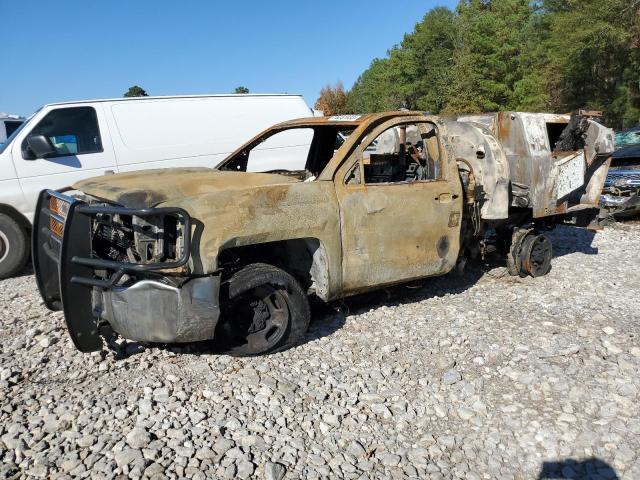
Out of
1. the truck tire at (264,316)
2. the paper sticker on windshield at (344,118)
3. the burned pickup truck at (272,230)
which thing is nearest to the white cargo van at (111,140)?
the burned pickup truck at (272,230)

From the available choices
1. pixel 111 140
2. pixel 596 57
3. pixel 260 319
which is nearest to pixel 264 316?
pixel 260 319

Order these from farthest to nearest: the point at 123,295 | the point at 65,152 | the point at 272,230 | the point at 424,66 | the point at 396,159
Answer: the point at 424,66 → the point at 65,152 → the point at 396,159 → the point at 272,230 → the point at 123,295

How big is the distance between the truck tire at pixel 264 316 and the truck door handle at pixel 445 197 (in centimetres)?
162

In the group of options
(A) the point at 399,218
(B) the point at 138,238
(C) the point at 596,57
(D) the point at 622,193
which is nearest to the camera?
(B) the point at 138,238

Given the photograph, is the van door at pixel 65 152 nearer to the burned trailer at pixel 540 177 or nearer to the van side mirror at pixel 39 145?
the van side mirror at pixel 39 145

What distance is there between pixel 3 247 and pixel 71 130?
5.46ft

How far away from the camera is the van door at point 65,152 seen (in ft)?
20.8

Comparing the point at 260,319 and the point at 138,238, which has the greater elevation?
the point at 138,238

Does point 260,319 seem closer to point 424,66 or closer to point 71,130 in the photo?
point 71,130

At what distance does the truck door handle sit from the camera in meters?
4.77

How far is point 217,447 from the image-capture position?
296 centimetres

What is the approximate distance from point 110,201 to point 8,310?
7.11 feet

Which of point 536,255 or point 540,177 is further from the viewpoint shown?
point 536,255

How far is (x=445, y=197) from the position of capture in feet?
15.8
